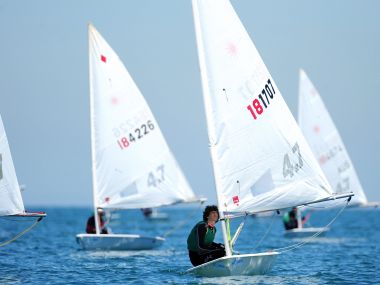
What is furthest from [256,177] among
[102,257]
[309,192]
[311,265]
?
[102,257]

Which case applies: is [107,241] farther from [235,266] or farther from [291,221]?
[291,221]

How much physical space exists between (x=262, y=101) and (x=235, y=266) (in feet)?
11.0

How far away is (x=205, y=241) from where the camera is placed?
51.5 ft

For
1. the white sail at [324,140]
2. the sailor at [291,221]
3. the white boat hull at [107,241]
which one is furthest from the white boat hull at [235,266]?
the white sail at [324,140]

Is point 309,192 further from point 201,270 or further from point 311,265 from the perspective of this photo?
point 311,265

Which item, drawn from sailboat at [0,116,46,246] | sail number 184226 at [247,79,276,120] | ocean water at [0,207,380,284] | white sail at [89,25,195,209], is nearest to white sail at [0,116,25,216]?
sailboat at [0,116,46,246]

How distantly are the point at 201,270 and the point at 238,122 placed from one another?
2.91m

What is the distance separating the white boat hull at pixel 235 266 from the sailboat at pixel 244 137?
0.06 feet

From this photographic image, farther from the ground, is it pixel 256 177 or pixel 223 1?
pixel 223 1

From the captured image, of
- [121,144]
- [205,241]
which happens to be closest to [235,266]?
[205,241]

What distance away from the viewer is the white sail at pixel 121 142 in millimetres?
25531

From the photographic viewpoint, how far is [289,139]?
53.6 ft

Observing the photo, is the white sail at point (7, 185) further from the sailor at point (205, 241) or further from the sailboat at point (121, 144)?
the sailboat at point (121, 144)

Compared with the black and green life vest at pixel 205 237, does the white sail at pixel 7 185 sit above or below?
above
